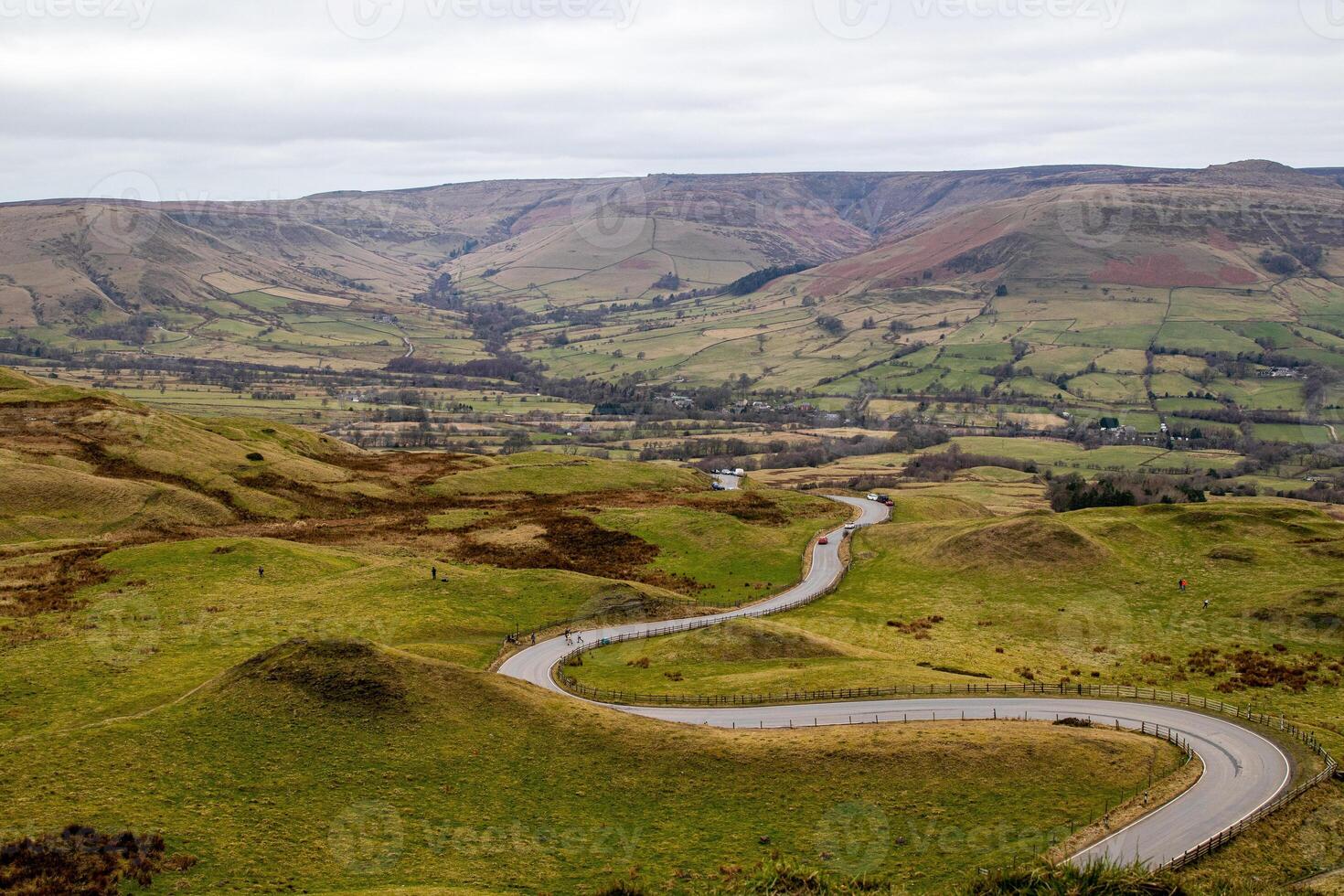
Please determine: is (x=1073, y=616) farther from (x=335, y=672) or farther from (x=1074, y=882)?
(x=335, y=672)

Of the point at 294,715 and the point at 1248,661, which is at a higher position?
the point at 294,715

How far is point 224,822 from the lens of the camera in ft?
141

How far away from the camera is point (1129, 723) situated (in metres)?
59.6

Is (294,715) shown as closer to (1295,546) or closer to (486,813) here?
(486,813)

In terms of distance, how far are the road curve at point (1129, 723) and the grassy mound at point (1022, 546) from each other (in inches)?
1543

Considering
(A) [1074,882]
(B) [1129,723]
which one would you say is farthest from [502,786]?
(B) [1129,723]

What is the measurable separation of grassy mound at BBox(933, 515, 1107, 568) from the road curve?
39.2 meters

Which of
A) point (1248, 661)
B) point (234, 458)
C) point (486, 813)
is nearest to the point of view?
point (486, 813)

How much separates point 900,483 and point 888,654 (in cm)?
11451

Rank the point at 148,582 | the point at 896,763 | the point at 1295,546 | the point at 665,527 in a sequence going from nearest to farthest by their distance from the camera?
the point at 896,763 → the point at 148,582 → the point at 1295,546 → the point at 665,527

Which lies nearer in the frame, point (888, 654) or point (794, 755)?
point (794, 755)

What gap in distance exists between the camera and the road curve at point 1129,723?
144 feet

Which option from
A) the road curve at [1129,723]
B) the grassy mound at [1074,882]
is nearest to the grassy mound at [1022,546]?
the road curve at [1129,723]

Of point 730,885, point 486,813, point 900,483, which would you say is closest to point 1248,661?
point 730,885
